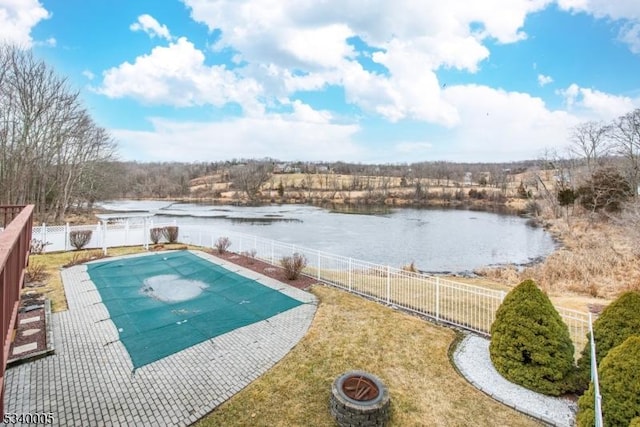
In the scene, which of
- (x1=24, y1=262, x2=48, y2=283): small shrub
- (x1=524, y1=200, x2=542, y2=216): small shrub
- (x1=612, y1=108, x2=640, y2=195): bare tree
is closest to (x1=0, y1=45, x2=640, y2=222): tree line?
(x1=612, y1=108, x2=640, y2=195): bare tree

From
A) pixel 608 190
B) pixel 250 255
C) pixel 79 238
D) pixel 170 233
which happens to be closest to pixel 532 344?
pixel 250 255

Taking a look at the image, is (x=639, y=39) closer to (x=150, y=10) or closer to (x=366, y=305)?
(x=366, y=305)

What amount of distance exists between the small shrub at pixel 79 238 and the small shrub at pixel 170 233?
3.12 m

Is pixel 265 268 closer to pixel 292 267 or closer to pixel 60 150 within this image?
pixel 292 267

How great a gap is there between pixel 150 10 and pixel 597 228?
3355 centimetres

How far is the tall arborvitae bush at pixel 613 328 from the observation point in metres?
4.79

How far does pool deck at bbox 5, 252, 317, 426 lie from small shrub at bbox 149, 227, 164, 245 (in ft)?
28.7

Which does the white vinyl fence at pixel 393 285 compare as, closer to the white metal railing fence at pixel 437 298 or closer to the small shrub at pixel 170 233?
the white metal railing fence at pixel 437 298

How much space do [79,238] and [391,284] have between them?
1332cm

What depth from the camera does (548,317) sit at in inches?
208

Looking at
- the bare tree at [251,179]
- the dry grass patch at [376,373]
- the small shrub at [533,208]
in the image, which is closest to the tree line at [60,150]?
the small shrub at [533,208]

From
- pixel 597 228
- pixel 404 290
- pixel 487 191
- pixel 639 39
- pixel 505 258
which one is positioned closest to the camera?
pixel 404 290

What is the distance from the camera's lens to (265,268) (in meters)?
11.8

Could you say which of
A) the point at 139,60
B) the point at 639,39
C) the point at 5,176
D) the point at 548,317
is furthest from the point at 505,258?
the point at 5,176
